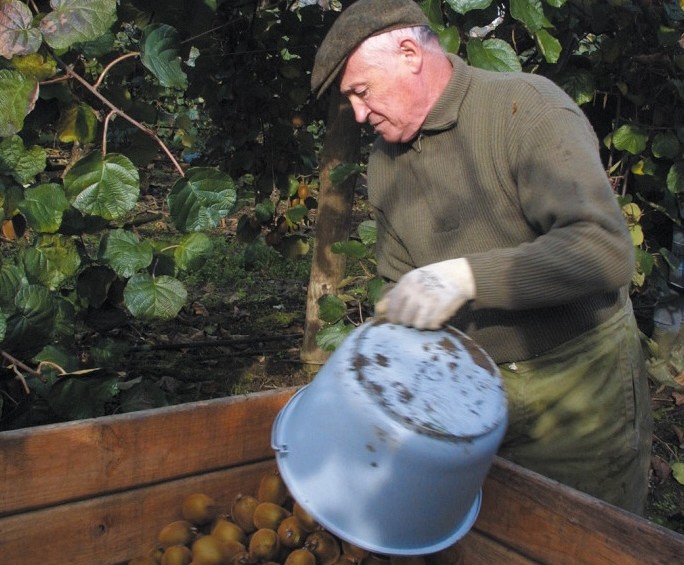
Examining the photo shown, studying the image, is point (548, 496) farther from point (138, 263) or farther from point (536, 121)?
point (138, 263)

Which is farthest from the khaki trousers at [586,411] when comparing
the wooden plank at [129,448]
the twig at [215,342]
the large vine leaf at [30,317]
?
the twig at [215,342]

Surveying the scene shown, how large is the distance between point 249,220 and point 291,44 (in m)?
0.78

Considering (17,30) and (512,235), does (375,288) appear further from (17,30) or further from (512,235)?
(17,30)

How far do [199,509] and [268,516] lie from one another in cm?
17

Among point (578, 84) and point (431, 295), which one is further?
point (578, 84)

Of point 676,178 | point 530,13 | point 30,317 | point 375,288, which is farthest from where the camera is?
point 676,178

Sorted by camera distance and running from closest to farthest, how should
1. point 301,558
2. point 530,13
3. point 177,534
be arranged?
point 301,558 < point 177,534 < point 530,13

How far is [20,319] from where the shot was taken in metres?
2.04

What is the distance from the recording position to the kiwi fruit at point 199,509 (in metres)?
1.83

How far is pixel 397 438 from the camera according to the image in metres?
1.35

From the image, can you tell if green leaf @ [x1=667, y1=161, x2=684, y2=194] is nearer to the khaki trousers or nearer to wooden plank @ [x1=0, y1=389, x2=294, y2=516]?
the khaki trousers

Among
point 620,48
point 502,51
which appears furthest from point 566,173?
point 620,48

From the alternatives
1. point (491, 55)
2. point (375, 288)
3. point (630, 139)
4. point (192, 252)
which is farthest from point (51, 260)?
point (630, 139)

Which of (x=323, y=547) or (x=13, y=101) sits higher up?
(x=13, y=101)
